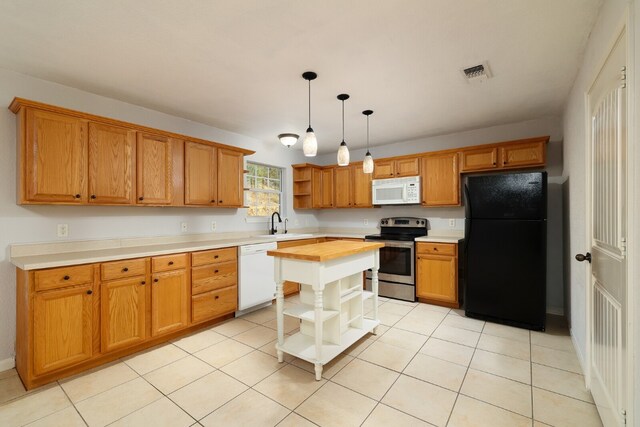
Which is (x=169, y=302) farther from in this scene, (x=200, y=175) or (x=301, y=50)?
(x=301, y=50)

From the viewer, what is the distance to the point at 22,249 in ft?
7.91

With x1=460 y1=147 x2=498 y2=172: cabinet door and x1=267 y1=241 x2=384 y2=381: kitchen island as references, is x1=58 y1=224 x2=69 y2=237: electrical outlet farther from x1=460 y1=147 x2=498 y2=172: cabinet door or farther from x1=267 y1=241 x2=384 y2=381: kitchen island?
x1=460 y1=147 x2=498 y2=172: cabinet door

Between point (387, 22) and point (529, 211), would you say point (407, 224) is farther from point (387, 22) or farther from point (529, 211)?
point (387, 22)

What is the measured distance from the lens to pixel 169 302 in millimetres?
2861

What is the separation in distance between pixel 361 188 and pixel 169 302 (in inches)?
130

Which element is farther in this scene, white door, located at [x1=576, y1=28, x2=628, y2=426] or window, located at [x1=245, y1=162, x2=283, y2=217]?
window, located at [x1=245, y1=162, x2=283, y2=217]

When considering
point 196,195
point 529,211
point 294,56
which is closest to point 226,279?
point 196,195

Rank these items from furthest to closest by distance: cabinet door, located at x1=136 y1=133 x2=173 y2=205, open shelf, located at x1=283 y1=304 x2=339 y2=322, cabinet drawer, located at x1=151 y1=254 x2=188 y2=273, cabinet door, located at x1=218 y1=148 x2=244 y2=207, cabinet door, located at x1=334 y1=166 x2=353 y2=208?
1. cabinet door, located at x1=334 y1=166 x2=353 y2=208
2. cabinet door, located at x1=218 y1=148 x2=244 y2=207
3. cabinet door, located at x1=136 y1=133 x2=173 y2=205
4. cabinet drawer, located at x1=151 y1=254 x2=188 y2=273
5. open shelf, located at x1=283 y1=304 x2=339 y2=322

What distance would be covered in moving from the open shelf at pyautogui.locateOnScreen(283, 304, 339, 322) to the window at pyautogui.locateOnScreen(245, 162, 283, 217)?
2334 millimetres

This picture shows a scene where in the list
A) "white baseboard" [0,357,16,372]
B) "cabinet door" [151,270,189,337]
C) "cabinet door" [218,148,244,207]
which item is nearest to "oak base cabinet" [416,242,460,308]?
"cabinet door" [218,148,244,207]

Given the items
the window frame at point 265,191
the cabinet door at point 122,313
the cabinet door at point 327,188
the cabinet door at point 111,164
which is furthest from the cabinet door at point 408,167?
the cabinet door at point 122,313

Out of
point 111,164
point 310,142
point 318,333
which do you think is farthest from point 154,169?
point 318,333

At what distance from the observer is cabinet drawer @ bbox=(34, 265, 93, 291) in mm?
2105

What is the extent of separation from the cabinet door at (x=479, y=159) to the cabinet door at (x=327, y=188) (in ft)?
7.21
